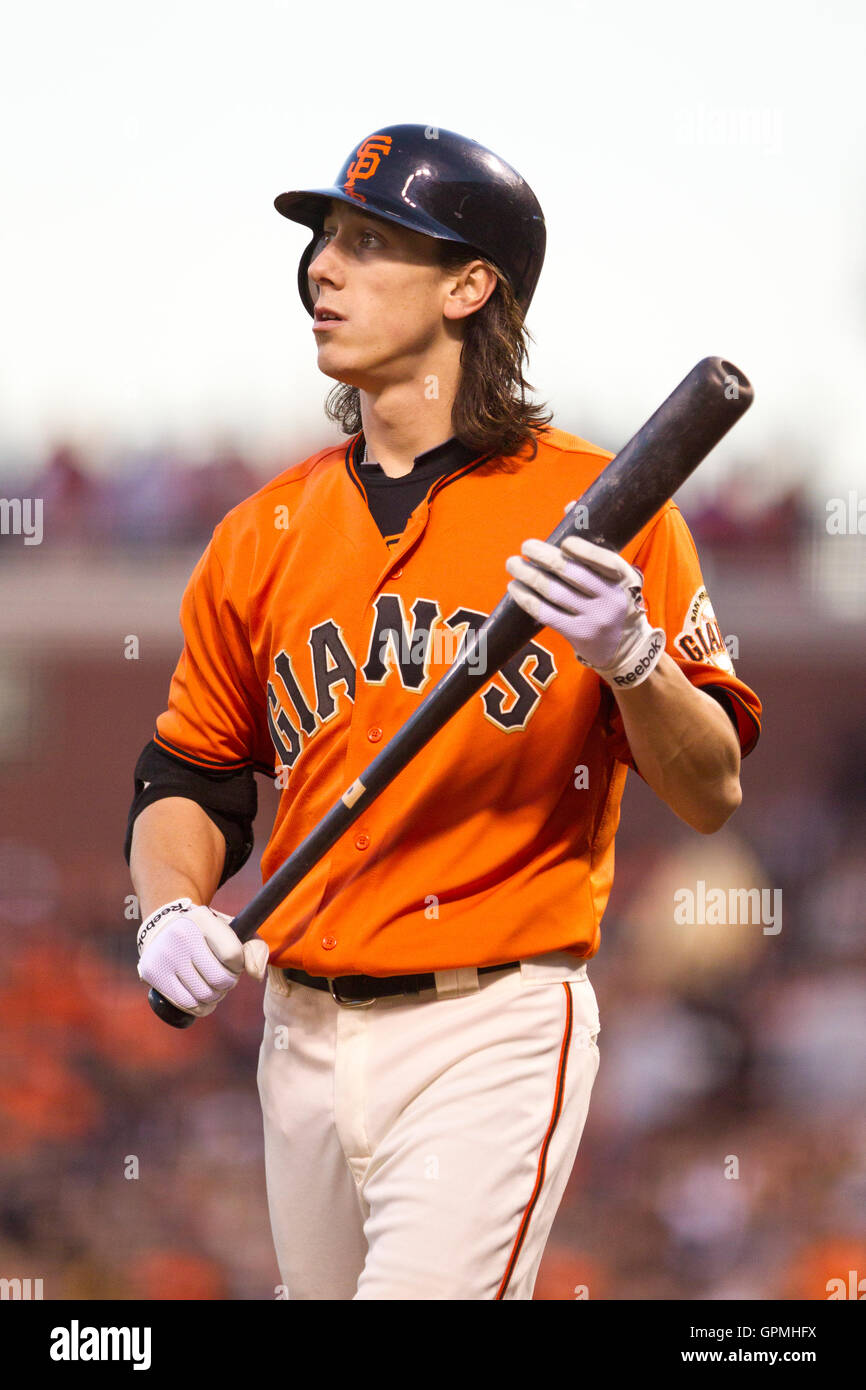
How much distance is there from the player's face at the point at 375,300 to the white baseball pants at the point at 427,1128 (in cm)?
73

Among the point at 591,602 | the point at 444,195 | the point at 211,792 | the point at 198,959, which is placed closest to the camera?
the point at 591,602

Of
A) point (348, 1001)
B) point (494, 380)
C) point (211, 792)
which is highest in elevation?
point (494, 380)

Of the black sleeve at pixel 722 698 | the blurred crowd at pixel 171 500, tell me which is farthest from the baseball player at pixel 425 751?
the blurred crowd at pixel 171 500

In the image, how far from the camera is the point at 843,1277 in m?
3.82

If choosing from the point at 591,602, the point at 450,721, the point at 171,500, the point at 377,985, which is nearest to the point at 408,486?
the point at 450,721

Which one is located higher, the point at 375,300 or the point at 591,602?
the point at 375,300

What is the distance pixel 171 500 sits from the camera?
4.43 m

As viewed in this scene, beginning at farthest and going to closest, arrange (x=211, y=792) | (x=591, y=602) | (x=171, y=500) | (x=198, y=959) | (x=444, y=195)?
(x=171, y=500), (x=211, y=792), (x=444, y=195), (x=198, y=959), (x=591, y=602)

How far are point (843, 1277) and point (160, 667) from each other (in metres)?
2.54

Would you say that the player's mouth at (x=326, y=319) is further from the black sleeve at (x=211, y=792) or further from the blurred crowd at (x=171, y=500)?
the blurred crowd at (x=171, y=500)

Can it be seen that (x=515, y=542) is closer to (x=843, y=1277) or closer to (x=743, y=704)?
(x=743, y=704)

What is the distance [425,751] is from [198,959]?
35 cm

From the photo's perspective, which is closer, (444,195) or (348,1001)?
(348,1001)

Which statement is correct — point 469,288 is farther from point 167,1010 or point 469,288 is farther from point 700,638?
point 167,1010
